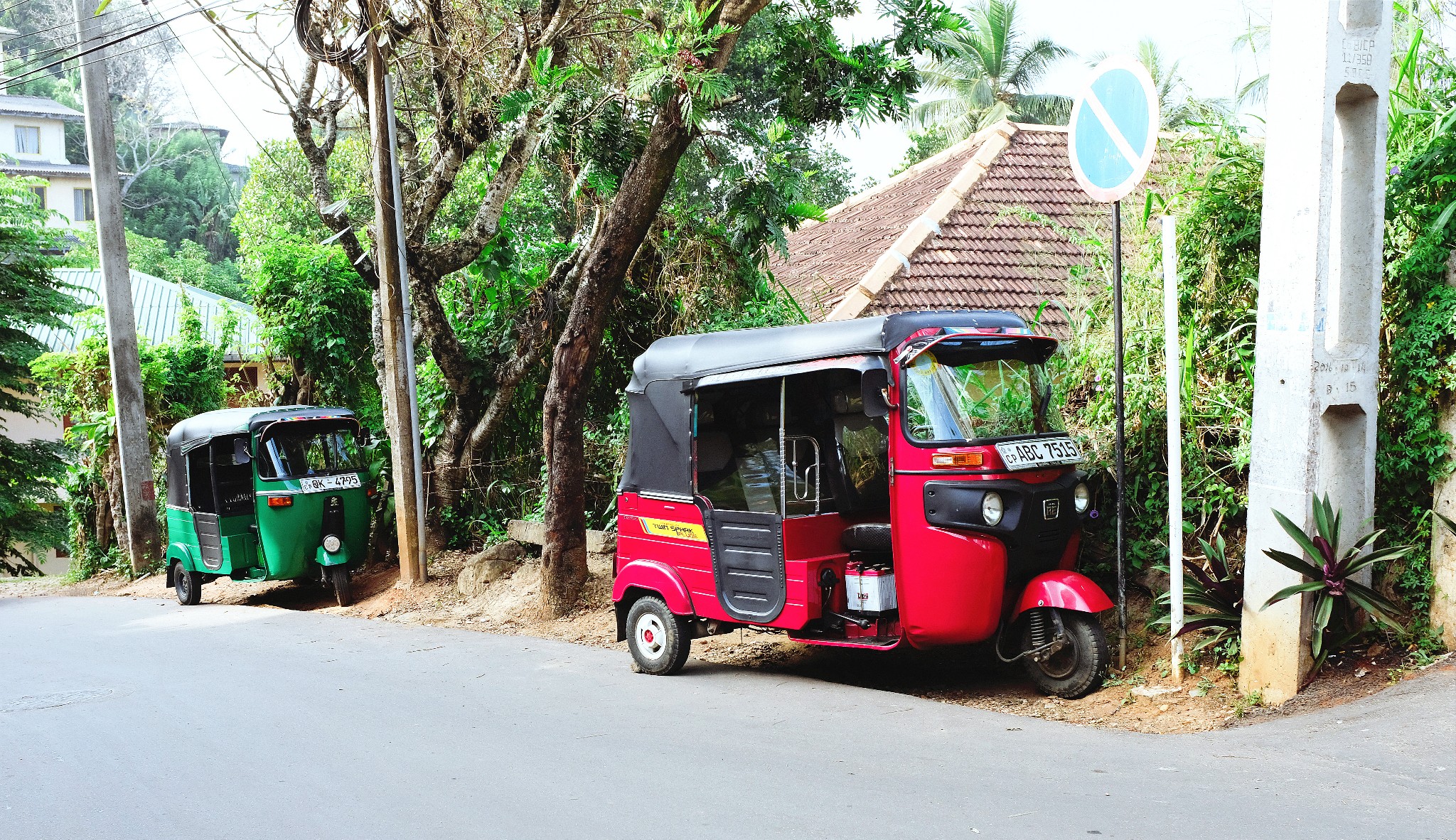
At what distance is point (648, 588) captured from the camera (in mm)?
7809

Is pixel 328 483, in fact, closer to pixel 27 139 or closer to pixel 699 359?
pixel 699 359

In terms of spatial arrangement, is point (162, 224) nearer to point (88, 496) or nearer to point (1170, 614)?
point (88, 496)

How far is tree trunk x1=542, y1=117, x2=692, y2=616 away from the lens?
10.1 meters

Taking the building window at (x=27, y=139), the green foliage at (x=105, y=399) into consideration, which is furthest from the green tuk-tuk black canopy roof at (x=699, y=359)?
the building window at (x=27, y=139)

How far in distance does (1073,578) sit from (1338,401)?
165 cm

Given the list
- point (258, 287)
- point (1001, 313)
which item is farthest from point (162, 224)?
point (1001, 313)

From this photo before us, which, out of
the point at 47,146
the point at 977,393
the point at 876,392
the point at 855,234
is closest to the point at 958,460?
the point at 977,393

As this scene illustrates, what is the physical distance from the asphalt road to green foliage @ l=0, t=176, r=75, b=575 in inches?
504

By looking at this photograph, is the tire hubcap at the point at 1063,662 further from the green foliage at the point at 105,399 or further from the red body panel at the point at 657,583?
the green foliage at the point at 105,399

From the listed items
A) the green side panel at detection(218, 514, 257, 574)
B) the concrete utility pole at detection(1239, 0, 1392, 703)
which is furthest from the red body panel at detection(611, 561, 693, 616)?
the green side panel at detection(218, 514, 257, 574)

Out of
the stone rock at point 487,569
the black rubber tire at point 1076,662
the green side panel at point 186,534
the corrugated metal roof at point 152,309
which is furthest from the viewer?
the corrugated metal roof at point 152,309

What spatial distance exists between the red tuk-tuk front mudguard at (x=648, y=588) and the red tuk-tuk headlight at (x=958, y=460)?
2170 millimetres

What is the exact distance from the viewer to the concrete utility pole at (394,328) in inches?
459

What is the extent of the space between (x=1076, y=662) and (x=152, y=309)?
29.6 meters
